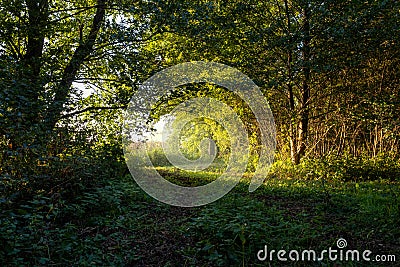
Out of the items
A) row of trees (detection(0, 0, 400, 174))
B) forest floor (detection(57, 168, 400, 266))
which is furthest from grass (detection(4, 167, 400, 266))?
row of trees (detection(0, 0, 400, 174))

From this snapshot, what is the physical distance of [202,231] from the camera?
3865mm

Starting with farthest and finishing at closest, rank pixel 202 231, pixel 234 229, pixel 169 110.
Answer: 1. pixel 169 110
2. pixel 202 231
3. pixel 234 229

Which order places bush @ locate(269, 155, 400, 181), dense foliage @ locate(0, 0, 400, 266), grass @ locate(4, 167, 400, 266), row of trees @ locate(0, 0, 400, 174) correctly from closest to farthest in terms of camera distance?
1. grass @ locate(4, 167, 400, 266)
2. dense foliage @ locate(0, 0, 400, 266)
3. row of trees @ locate(0, 0, 400, 174)
4. bush @ locate(269, 155, 400, 181)

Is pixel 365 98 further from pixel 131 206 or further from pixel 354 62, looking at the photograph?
pixel 131 206

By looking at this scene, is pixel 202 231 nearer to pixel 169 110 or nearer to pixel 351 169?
pixel 169 110

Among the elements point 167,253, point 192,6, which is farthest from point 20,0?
point 167,253

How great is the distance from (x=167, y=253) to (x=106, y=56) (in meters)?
4.31

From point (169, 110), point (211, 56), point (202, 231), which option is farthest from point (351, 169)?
point (202, 231)

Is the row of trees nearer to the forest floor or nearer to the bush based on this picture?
the bush

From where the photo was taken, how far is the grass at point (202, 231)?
129 inches

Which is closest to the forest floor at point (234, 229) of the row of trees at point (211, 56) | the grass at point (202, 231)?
the grass at point (202, 231)

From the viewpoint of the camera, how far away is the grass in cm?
327

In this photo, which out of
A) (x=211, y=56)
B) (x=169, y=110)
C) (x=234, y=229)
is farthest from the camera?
(x=211, y=56)

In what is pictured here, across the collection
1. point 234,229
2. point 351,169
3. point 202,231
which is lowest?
point 202,231
